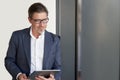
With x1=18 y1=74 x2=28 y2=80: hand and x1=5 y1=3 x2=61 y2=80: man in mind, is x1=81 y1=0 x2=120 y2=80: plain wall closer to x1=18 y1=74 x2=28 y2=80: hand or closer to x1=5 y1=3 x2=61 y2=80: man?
x1=5 y1=3 x2=61 y2=80: man

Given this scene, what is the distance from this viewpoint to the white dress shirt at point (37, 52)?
1802 millimetres

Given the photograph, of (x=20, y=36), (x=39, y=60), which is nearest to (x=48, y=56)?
(x=39, y=60)

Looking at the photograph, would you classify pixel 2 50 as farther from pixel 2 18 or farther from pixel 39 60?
pixel 39 60

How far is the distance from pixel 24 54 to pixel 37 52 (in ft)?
0.29

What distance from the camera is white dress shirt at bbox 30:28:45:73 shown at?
1.80 m

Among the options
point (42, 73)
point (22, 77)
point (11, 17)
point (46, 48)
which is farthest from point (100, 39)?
point (11, 17)

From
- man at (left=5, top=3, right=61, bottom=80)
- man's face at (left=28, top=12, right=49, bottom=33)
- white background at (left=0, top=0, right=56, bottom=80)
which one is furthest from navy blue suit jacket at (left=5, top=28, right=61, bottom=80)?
white background at (left=0, top=0, right=56, bottom=80)

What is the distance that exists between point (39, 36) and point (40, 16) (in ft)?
0.53

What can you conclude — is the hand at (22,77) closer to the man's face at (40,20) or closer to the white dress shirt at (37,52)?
the white dress shirt at (37,52)

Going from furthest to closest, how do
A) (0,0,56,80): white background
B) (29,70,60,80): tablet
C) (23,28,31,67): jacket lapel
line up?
(0,0,56,80): white background → (23,28,31,67): jacket lapel → (29,70,60,80): tablet

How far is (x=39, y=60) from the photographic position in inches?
71.1

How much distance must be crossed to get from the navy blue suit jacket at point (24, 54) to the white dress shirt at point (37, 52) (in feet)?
0.08

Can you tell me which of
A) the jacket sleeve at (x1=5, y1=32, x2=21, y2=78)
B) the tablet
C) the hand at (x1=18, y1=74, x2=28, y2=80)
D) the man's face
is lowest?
the hand at (x1=18, y1=74, x2=28, y2=80)

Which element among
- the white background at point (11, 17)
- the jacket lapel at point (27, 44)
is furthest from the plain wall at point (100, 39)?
the white background at point (11, 17)
